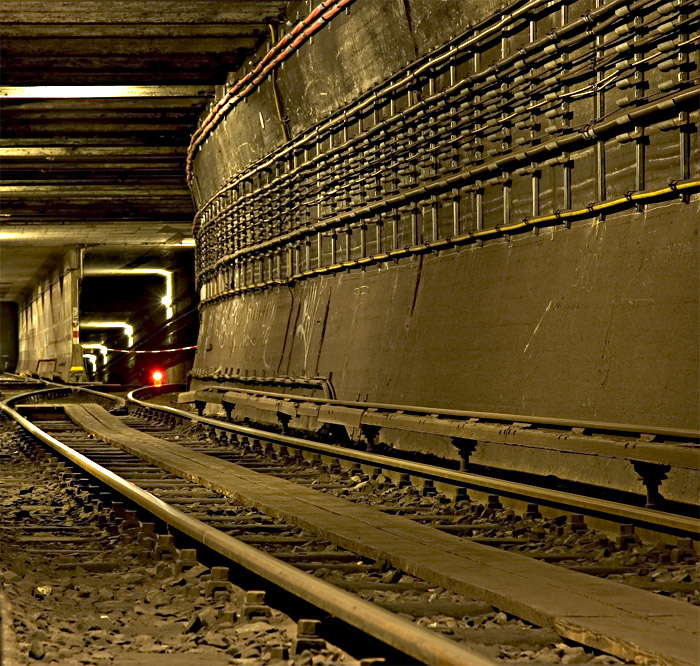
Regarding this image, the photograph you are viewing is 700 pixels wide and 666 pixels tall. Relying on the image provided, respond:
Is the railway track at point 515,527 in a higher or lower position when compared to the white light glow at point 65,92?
lower

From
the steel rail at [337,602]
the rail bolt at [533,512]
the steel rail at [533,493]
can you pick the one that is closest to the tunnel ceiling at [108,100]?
the steel rail at [533,493]

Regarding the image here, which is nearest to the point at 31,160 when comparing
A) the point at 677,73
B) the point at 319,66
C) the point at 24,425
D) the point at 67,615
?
the point at 24,425

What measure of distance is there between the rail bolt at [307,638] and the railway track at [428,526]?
3.8 inches

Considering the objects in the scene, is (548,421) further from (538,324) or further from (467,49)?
(467,49)

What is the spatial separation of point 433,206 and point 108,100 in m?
11.4

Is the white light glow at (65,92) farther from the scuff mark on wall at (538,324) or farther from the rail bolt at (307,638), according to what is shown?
the rail bolt at (307,638)

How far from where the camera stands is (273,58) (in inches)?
651

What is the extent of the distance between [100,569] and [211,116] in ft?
→ 50.8

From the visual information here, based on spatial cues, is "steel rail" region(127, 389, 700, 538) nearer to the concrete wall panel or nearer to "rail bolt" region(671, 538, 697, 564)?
"rail bolt" region(671, 538, 697, 564)

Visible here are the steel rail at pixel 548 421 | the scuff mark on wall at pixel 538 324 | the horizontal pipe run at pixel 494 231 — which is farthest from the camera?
the scuff mark on wall at pixel 538 324

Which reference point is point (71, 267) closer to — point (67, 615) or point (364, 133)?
point (364, 133)

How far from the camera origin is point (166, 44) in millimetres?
18188

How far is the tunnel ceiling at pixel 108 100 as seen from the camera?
16.7 metres

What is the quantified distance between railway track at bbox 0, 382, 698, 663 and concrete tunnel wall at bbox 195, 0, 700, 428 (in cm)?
114
